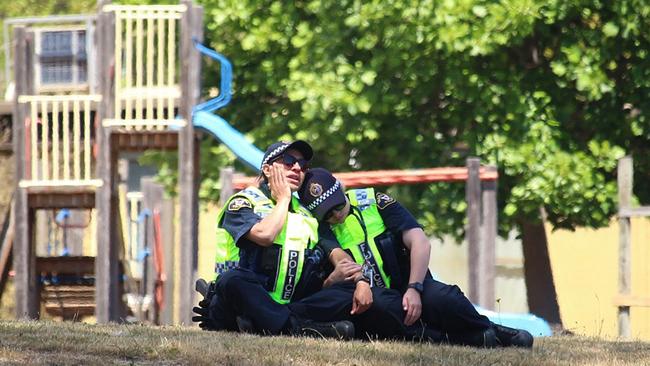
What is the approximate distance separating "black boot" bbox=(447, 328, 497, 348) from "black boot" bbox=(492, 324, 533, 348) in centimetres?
8

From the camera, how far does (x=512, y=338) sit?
28.1 feet

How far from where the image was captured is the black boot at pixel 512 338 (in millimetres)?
8555

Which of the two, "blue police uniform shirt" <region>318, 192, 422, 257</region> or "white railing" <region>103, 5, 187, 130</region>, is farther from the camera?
"white railing" <region>103, 5, 187, 130</region>

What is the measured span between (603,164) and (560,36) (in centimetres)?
140

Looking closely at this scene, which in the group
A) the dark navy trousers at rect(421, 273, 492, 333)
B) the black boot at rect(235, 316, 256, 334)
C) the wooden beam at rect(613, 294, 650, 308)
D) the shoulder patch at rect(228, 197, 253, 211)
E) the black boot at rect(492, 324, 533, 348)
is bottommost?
the wooden beam at rect(613, 294, 650, 308)

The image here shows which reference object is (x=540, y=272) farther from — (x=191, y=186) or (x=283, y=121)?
(x=191, y=186)

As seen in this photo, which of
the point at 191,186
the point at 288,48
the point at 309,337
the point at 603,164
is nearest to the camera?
the point at 309,337

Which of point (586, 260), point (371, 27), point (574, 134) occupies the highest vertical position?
point (371, 27)

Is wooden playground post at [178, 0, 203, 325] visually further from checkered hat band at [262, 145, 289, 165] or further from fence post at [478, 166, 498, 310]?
checkered hat band at [262, 145, 289, 165]

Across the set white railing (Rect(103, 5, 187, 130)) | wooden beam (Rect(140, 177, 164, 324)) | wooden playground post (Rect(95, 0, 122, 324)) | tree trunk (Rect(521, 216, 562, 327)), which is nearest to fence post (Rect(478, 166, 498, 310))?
white railing (Rect(103, 5, 187, 130))

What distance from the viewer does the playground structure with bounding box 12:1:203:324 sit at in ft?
51.8

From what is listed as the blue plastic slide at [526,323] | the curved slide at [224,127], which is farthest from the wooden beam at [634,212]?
the curved slide at [224,127]

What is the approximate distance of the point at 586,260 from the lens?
1098 inches

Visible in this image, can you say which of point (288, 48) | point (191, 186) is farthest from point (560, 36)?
point (191, 186)
